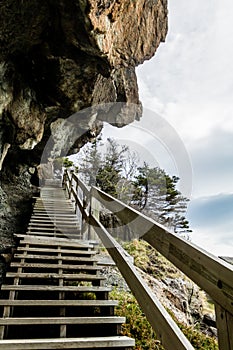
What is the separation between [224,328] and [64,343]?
1.70 meters

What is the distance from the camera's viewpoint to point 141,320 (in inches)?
123

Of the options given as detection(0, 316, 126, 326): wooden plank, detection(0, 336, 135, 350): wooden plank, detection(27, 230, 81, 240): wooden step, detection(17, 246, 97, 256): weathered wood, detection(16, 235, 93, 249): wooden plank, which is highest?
detection(27, 230, 81, 240): wooden step

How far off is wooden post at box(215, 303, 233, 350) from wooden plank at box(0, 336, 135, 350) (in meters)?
1.61

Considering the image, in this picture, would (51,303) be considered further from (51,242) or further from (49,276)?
(51,242)

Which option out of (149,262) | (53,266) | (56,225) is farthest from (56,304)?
(149,262)

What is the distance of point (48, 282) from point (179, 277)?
190 inches

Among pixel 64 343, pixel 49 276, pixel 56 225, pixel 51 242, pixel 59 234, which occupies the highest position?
pixel 56 225

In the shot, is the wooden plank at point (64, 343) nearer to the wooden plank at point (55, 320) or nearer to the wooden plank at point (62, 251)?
the wooden plank at point (55, 320)

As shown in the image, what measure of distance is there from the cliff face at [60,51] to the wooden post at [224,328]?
4.19 metres

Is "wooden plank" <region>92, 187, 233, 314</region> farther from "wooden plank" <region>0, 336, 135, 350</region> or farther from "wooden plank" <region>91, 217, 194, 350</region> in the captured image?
"wooden plank" <region>0, 336, 135, 350</region>

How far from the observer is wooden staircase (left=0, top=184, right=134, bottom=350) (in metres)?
2.20

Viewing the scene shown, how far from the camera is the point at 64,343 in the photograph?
2.10m

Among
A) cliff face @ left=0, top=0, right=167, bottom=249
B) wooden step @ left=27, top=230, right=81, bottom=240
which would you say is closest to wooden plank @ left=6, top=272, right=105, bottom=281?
wooden step @ left=27, top=230, right=81, bottom=240

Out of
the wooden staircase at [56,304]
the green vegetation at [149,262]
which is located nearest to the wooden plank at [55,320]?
the wooden staircase at [56,304]
